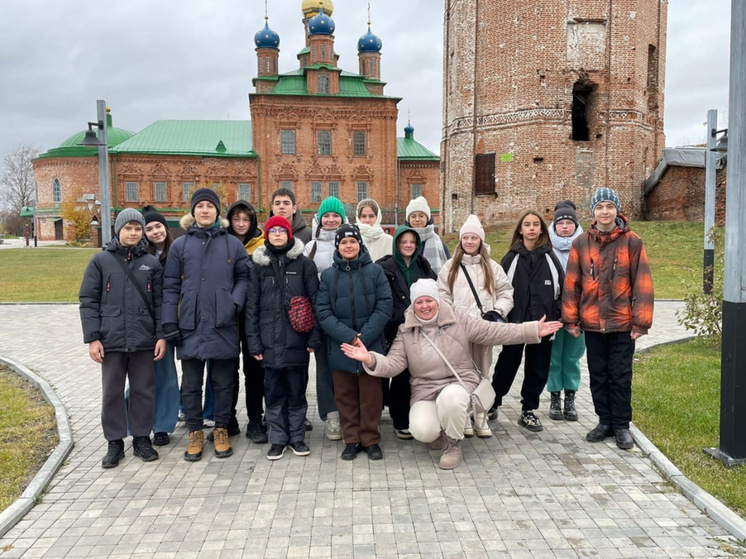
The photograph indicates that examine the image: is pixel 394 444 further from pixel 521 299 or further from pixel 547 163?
pixel 547 163

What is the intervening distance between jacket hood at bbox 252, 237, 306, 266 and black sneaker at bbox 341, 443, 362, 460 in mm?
1715

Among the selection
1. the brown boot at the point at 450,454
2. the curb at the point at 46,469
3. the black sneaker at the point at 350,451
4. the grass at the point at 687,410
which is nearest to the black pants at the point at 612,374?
the grass at the point at 687,410

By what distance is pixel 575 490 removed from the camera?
4344 mm

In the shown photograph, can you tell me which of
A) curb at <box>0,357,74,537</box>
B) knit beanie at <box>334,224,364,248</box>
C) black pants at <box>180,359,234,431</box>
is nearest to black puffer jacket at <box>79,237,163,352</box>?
black pants at <box>180,359,234,431</box>

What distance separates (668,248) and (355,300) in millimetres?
20637

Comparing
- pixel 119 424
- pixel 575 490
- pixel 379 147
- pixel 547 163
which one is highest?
pixel 379 147

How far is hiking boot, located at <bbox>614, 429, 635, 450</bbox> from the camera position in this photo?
5.15 metres

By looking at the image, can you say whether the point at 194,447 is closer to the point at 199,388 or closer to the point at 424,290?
the point at 199,388

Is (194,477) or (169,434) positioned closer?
(194,477)

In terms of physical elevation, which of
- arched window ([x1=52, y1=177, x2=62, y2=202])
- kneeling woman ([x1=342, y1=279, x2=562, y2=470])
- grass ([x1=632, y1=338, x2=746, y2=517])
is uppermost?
arched window ([x1=52, y1=177, x2=62, y2=202])

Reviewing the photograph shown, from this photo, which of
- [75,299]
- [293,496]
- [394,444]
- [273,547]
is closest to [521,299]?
[394,444]

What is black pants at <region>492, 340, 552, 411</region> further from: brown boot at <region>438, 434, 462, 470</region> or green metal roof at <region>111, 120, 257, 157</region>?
green metal roof at <region>111, 120, 257, 157</region>

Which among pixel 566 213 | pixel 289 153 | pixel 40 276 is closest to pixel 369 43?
pixel 289 153

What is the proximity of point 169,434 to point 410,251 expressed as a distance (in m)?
2.94
